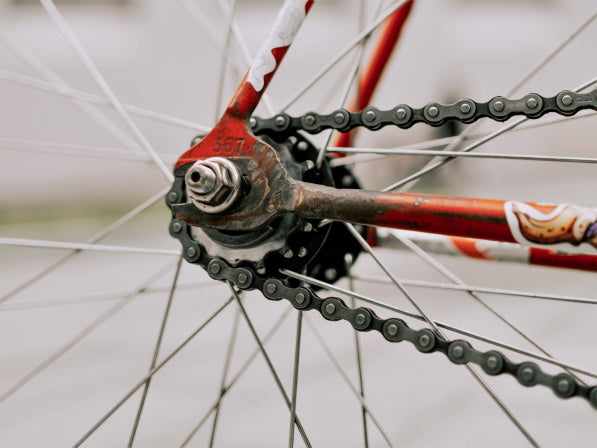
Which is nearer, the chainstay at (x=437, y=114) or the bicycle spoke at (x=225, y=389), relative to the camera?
the chainstay at (x=437, y=114)

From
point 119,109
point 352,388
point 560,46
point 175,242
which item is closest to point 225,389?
point 352,388

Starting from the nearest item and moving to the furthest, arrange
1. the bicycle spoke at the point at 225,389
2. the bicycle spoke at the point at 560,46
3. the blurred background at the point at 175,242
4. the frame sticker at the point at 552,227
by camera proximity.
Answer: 1. the frame sticker at the point at 552,227
2. the bicycle spoke at the point at 560,46
3. the bicycle spoke at the point at 225,389
4. the blurred background at the point at 175,242

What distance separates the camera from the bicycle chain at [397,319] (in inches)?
22.7

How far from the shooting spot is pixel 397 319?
2.04 feet

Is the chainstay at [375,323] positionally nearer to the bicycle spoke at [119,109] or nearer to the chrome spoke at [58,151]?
the bicycle spoke at [119,109]

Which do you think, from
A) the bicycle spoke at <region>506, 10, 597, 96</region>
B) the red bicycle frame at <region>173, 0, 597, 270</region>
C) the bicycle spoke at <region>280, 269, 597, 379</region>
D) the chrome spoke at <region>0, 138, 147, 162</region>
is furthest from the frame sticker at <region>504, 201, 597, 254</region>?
the chrome spoke at <region>0, 138, 147, 162</region>

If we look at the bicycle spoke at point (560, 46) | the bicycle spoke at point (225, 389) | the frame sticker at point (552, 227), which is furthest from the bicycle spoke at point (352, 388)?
the bicycle spoke at point (560, 46)

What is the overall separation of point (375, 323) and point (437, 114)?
0.23 meters

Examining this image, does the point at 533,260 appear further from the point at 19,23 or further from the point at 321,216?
the point at 19,23

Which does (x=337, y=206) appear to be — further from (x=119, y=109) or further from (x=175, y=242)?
(x=175, y=242)

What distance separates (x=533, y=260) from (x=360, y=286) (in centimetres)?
92

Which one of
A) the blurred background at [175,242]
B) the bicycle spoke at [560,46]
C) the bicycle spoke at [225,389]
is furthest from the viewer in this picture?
the blurred background at [175,242]

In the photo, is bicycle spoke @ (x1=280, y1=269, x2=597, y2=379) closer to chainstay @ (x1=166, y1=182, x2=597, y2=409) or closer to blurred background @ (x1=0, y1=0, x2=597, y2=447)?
chainstay @ (x1=166, y1=182, x2=597, y2=409)

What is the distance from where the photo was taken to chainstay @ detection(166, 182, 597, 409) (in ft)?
1.85
